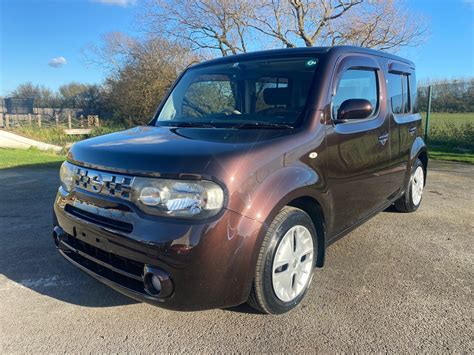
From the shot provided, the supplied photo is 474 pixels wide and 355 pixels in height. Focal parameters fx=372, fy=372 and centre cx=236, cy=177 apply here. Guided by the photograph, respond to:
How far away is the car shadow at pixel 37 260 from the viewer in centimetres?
302

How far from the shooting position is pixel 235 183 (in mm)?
2191

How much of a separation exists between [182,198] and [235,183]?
32cm

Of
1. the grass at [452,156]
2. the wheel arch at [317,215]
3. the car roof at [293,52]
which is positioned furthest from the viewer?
the grass at [452,156]

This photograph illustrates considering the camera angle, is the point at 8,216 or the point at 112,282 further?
the point at 8,216

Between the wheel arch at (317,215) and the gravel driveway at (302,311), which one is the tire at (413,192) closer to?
the gravel driveway at (302,311)

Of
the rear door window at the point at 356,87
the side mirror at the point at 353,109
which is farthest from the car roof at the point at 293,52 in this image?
the side mirror at the point at 353,109

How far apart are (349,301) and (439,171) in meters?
7.08

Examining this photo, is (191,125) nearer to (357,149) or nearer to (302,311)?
(357,149)

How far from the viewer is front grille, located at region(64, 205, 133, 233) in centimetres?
229

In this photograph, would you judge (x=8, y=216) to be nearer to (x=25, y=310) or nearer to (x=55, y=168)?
(x=25, y=310)

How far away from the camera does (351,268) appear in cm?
347

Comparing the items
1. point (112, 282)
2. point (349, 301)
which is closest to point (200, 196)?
point (112, 282)

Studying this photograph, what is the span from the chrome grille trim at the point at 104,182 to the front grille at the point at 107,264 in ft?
1.30

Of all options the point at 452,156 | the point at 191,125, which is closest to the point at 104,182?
the point at 191,125
